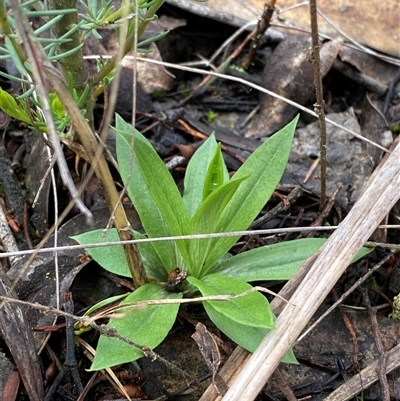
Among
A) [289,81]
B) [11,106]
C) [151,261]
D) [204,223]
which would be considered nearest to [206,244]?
[204,223]

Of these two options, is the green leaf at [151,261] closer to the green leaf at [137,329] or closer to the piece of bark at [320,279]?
the green leaf at [137,329]

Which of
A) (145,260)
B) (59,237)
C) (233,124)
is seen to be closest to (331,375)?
(145,260)

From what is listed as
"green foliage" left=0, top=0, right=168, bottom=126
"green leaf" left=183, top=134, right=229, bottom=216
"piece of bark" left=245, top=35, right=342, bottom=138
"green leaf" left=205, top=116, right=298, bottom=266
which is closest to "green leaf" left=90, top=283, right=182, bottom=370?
"green leaf" left=205, top=116, right=298, bottom=266

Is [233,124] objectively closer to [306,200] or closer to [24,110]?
[306,200]

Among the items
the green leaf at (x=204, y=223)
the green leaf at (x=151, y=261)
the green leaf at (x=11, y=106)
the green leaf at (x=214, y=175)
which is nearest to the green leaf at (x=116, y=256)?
the green leaf at (x=151, y=261)

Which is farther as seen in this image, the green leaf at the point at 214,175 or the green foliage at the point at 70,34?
the green leaf at the point at 214,175

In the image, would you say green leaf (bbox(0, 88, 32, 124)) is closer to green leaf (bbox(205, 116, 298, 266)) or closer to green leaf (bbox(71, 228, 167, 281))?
green leaf (bbox(71, 228, 167, 281))
